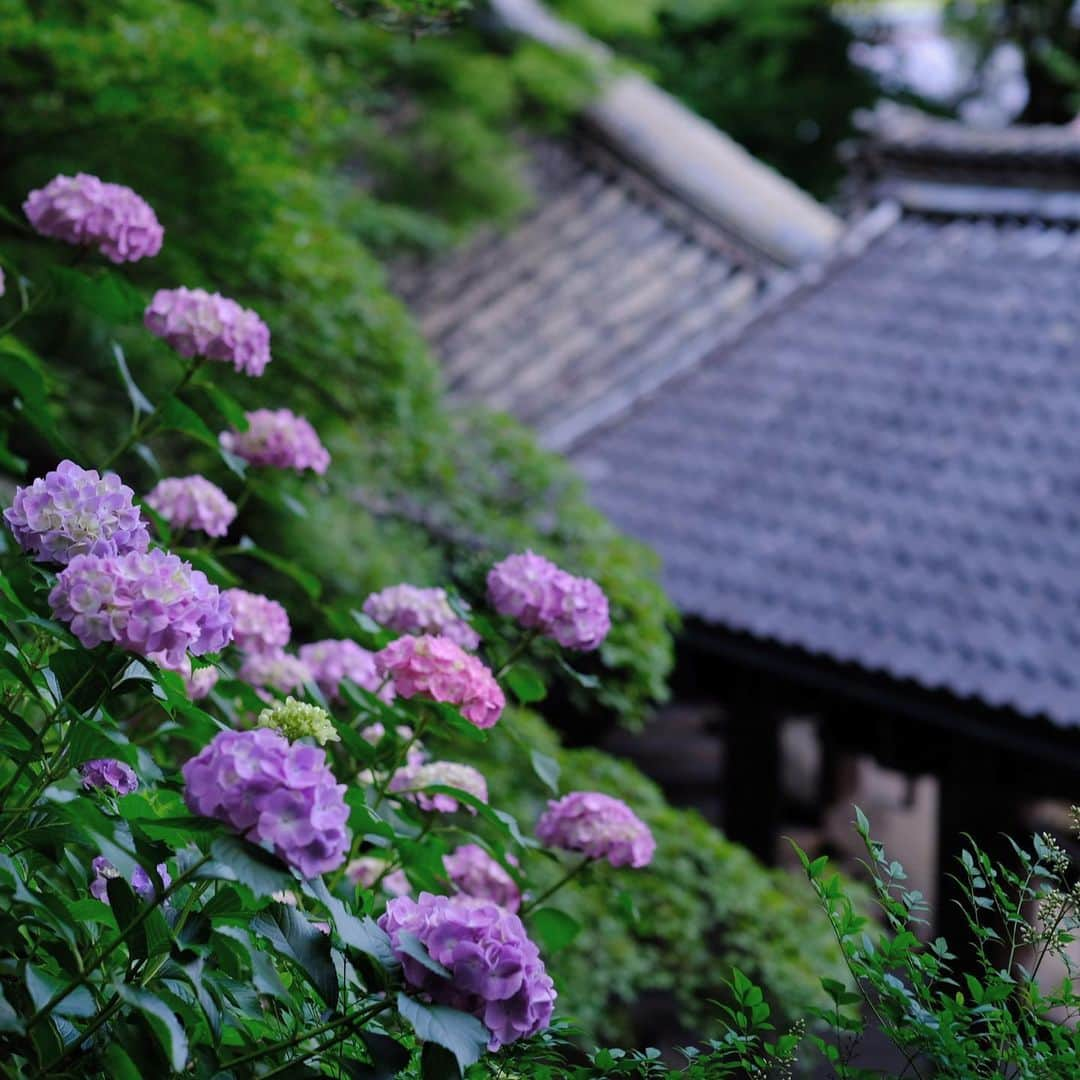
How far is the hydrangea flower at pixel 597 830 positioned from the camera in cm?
176

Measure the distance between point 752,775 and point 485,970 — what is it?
3.93 m

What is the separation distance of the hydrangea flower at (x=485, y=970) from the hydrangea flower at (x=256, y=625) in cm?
88

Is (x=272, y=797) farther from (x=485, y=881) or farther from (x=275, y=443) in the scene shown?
(x=275, y=443)

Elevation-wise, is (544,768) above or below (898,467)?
above

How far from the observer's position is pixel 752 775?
4.79m

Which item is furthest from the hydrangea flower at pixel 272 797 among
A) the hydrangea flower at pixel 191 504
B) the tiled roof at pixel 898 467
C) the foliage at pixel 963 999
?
the tiled roof at pixel 898 467

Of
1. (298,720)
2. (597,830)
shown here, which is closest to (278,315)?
(597,830)

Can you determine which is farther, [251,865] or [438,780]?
[438,780]

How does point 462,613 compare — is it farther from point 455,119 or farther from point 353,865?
point 455,119

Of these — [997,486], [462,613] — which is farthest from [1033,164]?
[462,613]

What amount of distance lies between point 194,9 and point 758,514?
2515mm

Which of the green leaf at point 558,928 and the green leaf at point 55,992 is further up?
the green leaf at point 55,992

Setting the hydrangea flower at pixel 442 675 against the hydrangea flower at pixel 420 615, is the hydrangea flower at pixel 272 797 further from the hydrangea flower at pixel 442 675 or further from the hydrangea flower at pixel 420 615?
the hydrangea flower at pixel 420 615

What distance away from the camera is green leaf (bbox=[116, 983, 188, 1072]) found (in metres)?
0.89
